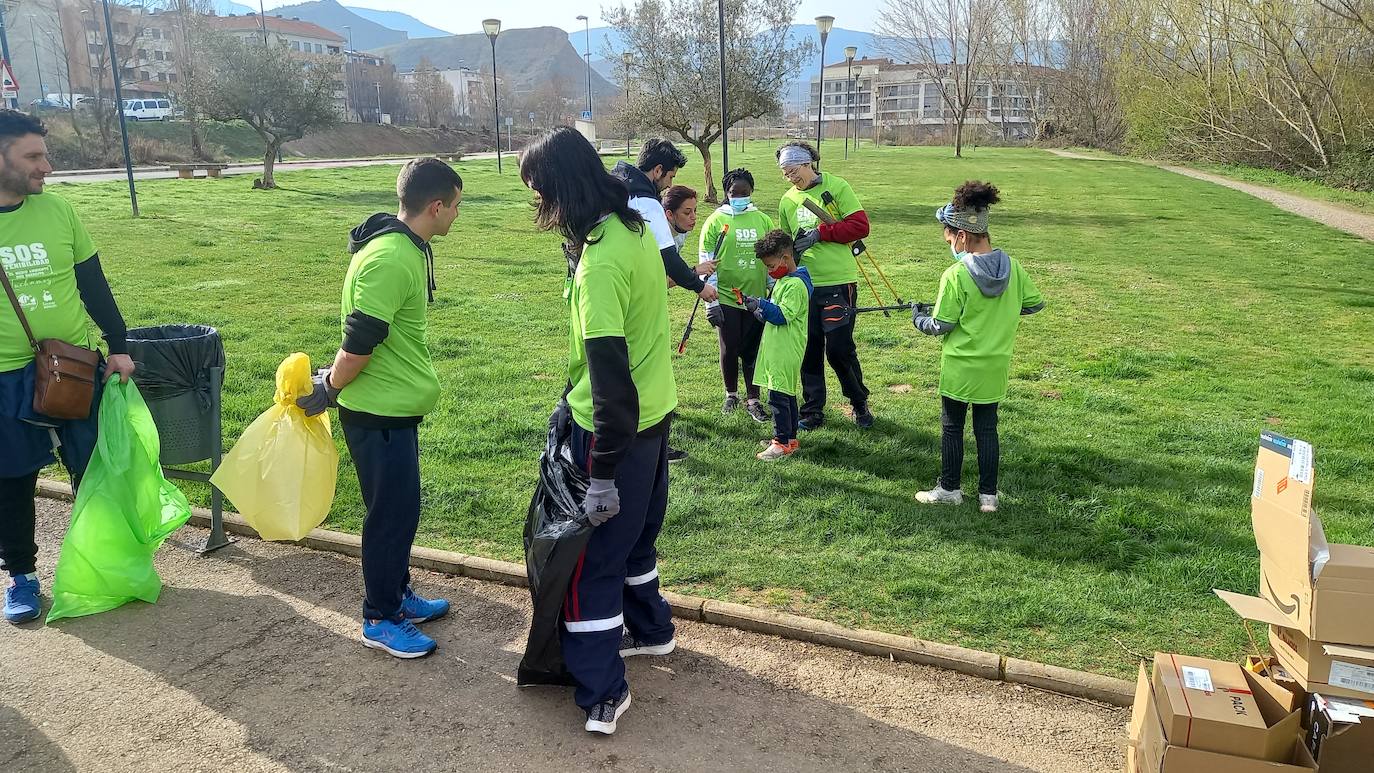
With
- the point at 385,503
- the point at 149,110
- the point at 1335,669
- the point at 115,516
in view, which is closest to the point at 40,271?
the point at 115,516

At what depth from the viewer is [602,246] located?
9.30 ft

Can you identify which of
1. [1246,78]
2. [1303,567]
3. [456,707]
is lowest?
[456,707]

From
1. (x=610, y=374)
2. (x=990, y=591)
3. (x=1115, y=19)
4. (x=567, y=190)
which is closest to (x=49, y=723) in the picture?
(x=610, y=374)

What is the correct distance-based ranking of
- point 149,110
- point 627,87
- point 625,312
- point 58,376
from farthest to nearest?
point 149,110 < point 627,87 < point 58,376 < point 625,312

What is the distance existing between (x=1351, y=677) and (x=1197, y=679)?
0.38 metres

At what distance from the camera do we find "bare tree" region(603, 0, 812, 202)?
2452 cm

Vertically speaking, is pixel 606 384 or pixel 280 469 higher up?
pixel 606 384

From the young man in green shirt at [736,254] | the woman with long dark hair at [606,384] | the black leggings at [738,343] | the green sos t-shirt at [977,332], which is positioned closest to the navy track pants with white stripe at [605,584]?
the woman with long dark hair at [606,384]

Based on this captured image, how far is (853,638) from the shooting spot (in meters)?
3.79

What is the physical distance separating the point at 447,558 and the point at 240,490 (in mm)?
1080

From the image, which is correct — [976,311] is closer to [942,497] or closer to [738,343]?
[942,497]

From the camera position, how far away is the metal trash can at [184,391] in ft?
14.5

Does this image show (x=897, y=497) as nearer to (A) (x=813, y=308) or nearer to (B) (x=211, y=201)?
(A) (x=813, y=308)

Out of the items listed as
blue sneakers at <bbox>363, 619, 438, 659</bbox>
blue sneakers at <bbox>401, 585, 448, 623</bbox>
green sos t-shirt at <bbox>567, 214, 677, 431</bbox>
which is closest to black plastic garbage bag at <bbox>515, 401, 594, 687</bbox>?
green sos t-shirt at <bbox>567, 214, 677, 431</bbox>
